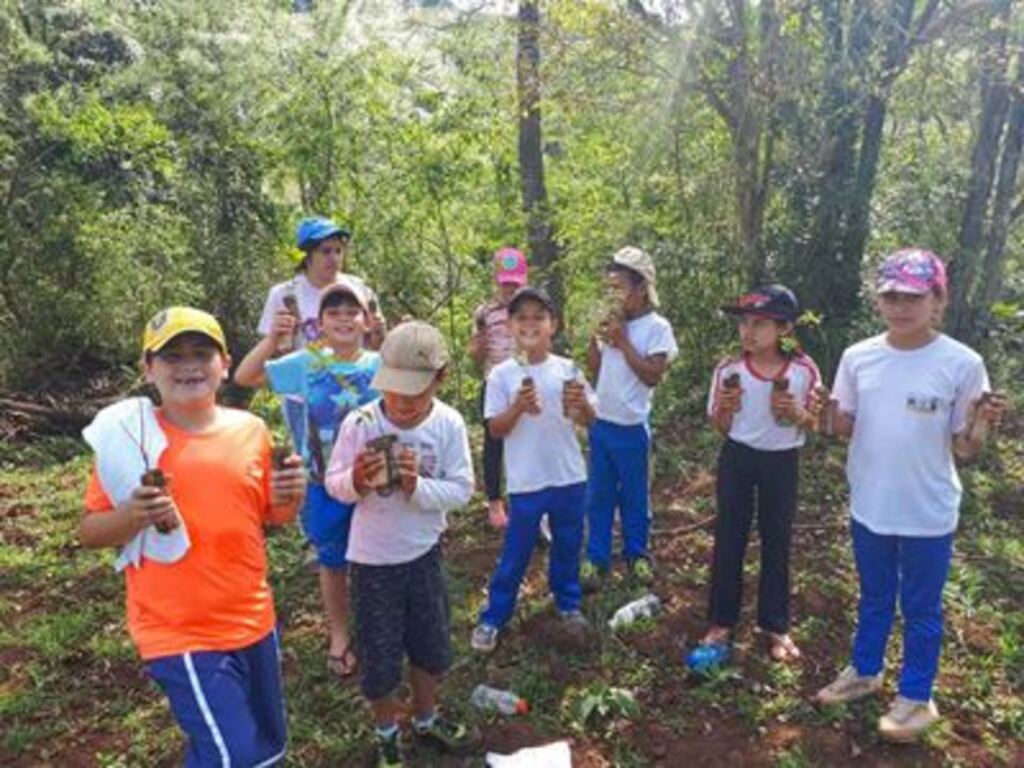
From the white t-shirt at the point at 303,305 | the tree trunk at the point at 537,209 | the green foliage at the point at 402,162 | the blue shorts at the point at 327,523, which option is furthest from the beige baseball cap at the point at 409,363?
the tree trunk at the point at 537,209

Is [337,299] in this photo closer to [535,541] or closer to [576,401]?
[576,401]

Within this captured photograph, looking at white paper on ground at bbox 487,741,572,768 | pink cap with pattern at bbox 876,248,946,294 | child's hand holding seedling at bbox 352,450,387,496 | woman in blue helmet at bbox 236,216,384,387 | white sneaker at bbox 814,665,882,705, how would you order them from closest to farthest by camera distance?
1. child's hand holding seedling at bbox 352,450,387,496
2. white paper on ground at bbox 487,741,572,768
3. pink cap with pattern at bbox 876,248,946,294
4. white sneaker at bbox 814,665,882,705
5. woman in blue helmet at bbox 236,216,384,387

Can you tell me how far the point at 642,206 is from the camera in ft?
30.7

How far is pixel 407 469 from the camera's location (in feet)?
10.3

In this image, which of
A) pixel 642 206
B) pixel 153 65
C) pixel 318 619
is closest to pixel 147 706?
pixel 318 619

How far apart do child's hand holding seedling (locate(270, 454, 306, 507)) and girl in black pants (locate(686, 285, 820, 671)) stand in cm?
208

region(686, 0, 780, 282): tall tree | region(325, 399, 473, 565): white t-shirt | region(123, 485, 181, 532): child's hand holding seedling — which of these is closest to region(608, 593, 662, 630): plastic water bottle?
region(325, 399, 473, 565): white t-shirt

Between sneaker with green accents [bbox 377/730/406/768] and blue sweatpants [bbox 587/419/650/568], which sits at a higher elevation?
blue sweatpants [bbox 587/419/650/568]

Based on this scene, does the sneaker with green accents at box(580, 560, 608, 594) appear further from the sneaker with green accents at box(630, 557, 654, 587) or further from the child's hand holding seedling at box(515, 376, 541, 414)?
the child's hand holding seedling at box(515, 376, 541, 414)

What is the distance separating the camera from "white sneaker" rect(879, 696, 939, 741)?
3.78m

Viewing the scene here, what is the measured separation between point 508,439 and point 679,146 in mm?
5483

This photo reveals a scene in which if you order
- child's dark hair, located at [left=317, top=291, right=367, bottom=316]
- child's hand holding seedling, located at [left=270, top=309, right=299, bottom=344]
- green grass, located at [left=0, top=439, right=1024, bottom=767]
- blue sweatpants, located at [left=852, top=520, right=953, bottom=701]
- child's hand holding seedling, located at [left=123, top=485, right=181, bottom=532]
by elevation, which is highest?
child's dark hair, located at [left=317, top=291, right=367, bottom=316]

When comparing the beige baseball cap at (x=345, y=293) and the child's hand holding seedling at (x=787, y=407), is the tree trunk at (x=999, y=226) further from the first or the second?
the beige baseball cap at (x=345, y=293)

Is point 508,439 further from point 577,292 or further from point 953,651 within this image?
point 577,292
